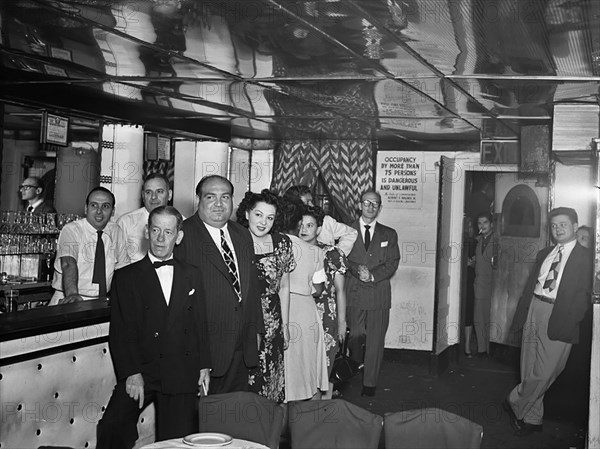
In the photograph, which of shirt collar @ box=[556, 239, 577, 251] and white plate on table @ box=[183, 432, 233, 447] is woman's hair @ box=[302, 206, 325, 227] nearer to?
shirt collar @ box=[556, 239, 577, 251]

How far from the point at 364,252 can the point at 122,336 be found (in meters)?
4.50

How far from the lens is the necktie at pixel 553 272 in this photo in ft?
21.2

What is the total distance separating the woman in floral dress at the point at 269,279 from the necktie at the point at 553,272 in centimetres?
217

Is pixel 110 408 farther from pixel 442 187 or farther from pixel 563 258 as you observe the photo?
pixel 442 187

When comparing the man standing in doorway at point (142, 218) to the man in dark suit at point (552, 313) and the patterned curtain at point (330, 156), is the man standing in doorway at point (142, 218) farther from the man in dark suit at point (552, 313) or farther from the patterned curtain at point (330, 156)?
the man in dark suit at point (552, 313)

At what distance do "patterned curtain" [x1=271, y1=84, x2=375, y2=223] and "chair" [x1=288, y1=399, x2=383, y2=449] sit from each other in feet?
16.7

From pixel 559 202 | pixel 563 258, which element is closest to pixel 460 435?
pixel 563 258

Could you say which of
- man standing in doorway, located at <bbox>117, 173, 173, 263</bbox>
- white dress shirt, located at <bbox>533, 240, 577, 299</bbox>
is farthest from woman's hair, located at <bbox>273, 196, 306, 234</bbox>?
white dress shirt, located at <bbox>533, 240, 577, 299</bbox>

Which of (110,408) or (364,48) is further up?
(364,48)

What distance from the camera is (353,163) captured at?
10.4m

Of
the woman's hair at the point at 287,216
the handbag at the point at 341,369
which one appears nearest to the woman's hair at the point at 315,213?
the woman's hair at the point at 287,216

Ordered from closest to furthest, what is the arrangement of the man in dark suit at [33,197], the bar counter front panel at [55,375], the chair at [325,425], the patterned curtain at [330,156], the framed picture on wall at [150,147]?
the chair at [325,425] < the bar counter front panel at [55,375] < the patterned curtain at [330,156] < the man in dark suit at [33,197] < the framed picture on wall at [150,147]

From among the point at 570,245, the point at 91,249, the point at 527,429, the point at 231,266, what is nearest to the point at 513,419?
the point at 527,429

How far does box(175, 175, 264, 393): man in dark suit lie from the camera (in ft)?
16.0
